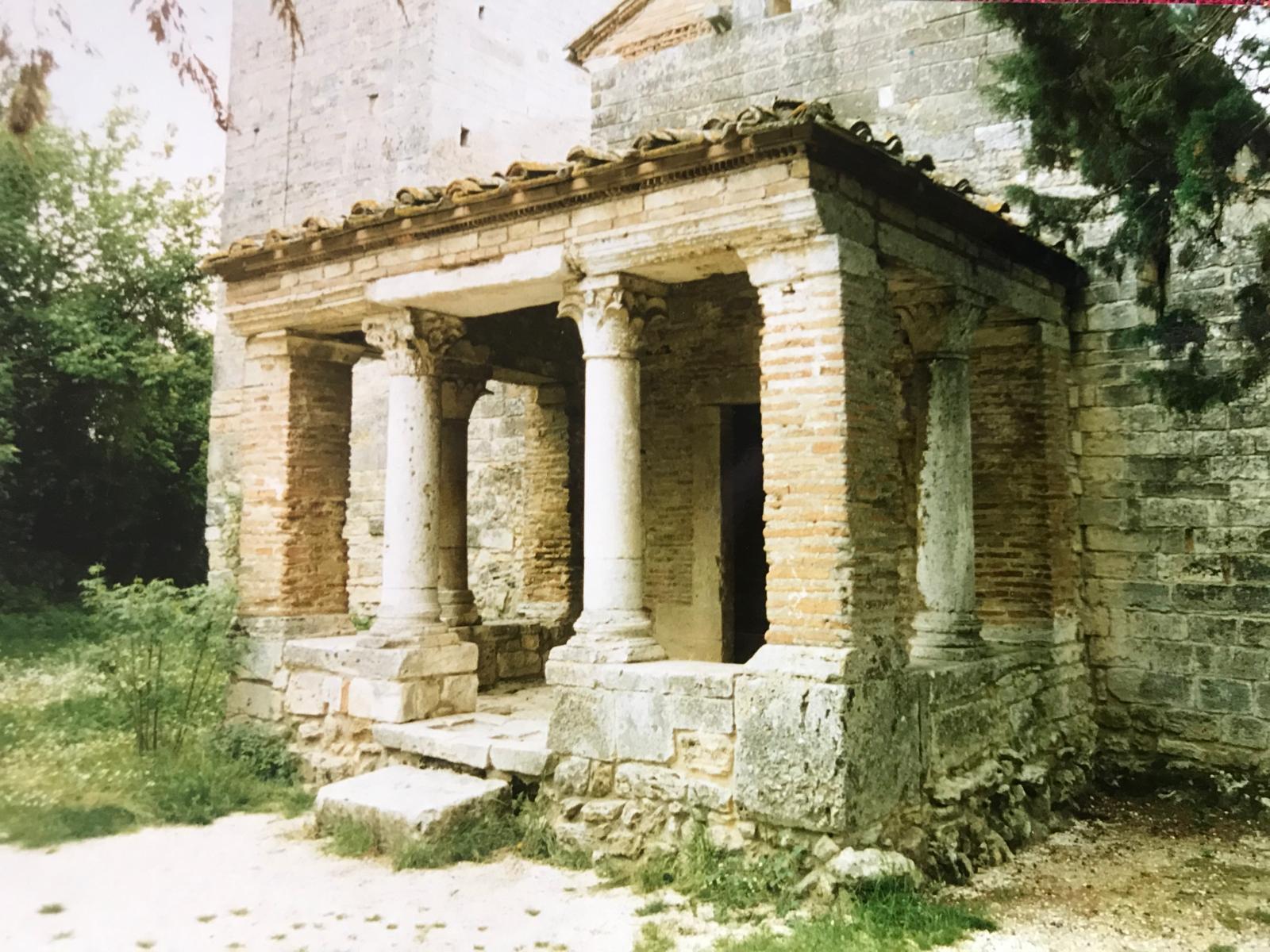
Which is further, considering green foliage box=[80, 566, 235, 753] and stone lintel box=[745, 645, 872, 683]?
green foliage box=[80, 566, 235, 753]

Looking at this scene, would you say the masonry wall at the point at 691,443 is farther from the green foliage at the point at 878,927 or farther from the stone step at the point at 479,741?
the green foliage at the point at 878,927

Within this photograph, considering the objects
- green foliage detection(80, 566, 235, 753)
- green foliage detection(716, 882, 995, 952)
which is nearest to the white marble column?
green foliage detection(80, 566, 235, 753)

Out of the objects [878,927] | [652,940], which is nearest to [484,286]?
[652,940]

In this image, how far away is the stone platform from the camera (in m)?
5.75

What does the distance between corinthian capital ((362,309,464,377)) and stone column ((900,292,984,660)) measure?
3.16 metres

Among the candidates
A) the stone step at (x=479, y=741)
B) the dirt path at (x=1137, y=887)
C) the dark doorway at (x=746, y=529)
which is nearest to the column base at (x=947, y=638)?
the dirt path at (x=1137, y=887)

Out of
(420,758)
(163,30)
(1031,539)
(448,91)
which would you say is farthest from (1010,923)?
(448,91)

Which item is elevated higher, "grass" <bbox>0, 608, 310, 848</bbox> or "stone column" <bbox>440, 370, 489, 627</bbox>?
"stone column" <bbox>440, 370, 489, 627</bbox>

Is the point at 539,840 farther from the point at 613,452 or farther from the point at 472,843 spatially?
the point at 613,452

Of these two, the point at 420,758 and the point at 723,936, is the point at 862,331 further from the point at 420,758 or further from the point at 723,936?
the point at 420,758

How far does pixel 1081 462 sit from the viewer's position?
7.12 m

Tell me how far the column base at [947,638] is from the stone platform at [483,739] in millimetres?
2415

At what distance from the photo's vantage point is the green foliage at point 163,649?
6.98 m

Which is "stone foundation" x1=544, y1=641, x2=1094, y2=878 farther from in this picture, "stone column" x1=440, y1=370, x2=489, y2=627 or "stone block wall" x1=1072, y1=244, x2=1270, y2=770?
"stone column" x1=440, y1=370, x2=489, y2=627
